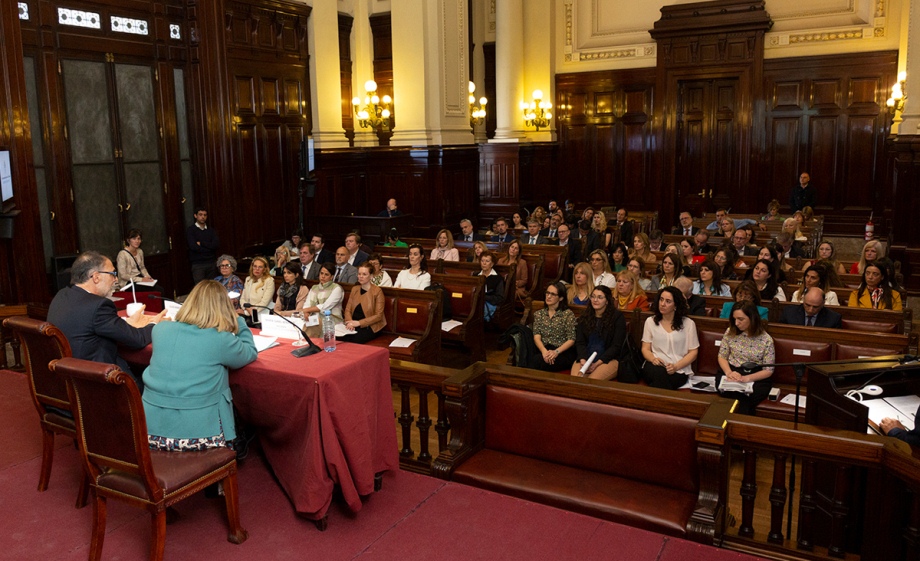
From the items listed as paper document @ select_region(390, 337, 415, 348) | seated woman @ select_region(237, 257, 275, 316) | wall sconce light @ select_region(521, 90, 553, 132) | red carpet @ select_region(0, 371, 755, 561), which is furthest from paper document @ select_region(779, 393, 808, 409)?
wall sconce light @ select_region(521, 90, 553, 132)

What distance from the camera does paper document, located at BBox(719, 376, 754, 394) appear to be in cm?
523

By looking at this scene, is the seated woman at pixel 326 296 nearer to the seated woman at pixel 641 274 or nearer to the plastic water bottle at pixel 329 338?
the seated woman at pixel 641 274

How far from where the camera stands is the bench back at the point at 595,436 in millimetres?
3650

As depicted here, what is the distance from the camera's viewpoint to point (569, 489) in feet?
12.1

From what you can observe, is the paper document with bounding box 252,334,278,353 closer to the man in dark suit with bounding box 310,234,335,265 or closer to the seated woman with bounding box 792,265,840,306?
the seated woman with bounding box 792,265,840,306

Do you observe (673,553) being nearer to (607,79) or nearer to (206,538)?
(206,538)

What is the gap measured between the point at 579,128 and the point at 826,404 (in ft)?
45.6

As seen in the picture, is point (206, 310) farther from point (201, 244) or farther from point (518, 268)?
point (201, 244)

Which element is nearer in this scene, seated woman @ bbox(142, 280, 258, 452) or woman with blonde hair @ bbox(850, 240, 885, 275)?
seated woman @ bbox(142, 280, 258, 452)

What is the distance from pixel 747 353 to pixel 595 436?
2052 millimetres

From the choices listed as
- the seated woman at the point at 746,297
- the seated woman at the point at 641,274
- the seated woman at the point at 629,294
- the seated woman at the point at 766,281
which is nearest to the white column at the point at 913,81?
the seated woman at the point at 766,281

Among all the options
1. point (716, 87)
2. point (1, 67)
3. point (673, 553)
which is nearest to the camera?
point (673, 553)

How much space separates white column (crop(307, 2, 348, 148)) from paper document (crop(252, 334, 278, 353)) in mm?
9454

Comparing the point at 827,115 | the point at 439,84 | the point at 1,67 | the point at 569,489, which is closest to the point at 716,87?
the point at 827,115
